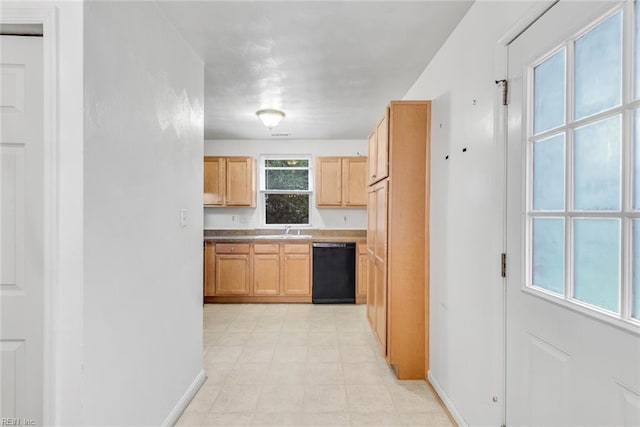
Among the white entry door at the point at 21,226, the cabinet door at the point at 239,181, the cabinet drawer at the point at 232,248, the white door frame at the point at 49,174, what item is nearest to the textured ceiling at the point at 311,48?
the white door frame at the point at 49,174

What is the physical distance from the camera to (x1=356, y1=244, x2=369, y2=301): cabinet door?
4715 millimetres

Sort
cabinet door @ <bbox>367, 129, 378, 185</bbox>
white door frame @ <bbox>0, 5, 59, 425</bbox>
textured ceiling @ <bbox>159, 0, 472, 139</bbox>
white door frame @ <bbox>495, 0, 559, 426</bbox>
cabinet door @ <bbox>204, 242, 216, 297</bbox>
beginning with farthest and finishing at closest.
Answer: cabinet door @ <bbox>204, 242, 216, 297</bbox>, cabinet door @ <bbox>367, 129, 378, 185</bbox>, textured ceiling @ <bbox>159, 0, 472, 139</bbox>, white door frame @ <bbox>495, 0, 559, 426</bbox>, white door frame @ <bbox>0, 5, 59, 425</bbox>

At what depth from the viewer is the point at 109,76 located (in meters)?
1.37

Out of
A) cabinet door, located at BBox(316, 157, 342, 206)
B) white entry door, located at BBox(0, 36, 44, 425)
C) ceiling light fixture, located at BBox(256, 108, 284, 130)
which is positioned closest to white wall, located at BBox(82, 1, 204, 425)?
white entry door, located at BBox(0, 36, 44, 425)

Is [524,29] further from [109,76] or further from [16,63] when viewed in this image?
[16,63]

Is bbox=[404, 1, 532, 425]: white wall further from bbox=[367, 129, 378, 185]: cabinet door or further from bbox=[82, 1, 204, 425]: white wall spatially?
bbox=[82, 1, 204, 425]: white wall

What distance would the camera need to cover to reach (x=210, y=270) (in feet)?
15.6

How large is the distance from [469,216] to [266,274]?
11.3ft

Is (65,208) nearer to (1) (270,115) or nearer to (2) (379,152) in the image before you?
(2) (379,152)

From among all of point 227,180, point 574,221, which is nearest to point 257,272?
point 227,180

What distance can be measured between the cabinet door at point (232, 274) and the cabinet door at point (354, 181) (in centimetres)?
185

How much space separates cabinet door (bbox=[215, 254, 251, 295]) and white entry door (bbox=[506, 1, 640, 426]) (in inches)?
151

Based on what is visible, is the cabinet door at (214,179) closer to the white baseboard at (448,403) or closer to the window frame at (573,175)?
the white baseboard at (448,403)

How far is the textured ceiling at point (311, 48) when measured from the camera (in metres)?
1.83
